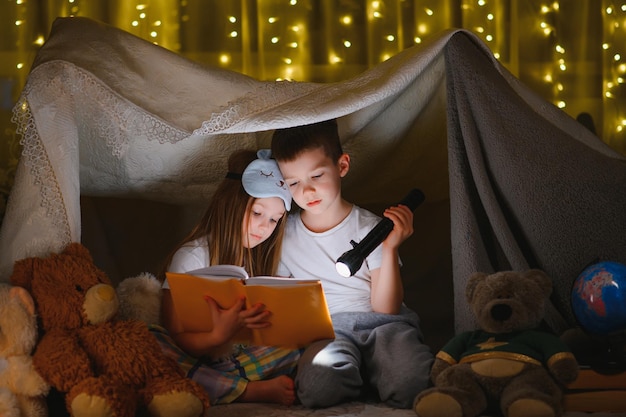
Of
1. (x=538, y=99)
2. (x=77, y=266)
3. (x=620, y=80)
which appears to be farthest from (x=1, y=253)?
Answer: (x=620, y=80)

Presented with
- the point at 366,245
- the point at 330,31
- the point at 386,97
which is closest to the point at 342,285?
the point at 366,245

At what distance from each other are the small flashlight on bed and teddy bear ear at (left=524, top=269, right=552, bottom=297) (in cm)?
30

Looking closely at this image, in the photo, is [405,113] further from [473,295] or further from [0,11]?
[0,11]

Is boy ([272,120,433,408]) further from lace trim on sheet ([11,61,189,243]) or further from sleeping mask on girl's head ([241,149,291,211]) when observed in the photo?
lace trim on sheet ([11,61,189,243])

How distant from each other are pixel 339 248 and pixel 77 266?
0.58m

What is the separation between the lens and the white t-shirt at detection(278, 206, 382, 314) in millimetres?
1831

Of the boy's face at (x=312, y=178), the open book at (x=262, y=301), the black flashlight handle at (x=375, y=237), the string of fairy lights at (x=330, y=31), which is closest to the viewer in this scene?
the open book at (x=262, y=301)

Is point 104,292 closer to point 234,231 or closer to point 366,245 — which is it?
point 234,231

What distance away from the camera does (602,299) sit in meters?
1.56

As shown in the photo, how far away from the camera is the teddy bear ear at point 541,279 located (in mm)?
1562

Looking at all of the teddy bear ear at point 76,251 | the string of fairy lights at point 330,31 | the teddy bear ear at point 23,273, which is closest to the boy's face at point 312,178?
the teddy bear ear at point 76,251

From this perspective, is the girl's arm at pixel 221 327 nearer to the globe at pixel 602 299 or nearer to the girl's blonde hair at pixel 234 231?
the girl's blonde hair at pixel 234 231

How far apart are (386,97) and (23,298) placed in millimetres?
840

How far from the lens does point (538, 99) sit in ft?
5.91
